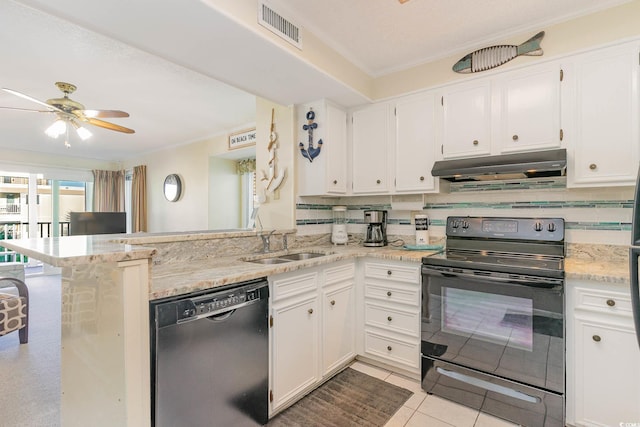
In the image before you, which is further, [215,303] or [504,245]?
[504,245]

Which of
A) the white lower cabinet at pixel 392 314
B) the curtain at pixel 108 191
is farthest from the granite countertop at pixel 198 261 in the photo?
the curtain at pixel 108 191

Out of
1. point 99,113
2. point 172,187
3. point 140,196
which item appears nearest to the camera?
point 99,113

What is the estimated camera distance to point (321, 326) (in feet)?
7.01

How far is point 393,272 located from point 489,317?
0.68 m

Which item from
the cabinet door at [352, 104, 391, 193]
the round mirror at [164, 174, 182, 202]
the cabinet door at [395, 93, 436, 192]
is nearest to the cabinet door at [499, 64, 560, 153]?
the cabinet door at [395, 93, 436, 192]

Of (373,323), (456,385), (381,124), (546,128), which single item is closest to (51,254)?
(373,323)

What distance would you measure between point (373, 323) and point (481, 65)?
6.99 ft

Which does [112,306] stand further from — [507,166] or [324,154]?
[507,166]

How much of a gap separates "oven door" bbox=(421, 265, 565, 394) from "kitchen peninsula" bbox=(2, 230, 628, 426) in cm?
27

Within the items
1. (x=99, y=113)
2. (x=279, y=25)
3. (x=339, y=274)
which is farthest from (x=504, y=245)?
(x=99, y=113)

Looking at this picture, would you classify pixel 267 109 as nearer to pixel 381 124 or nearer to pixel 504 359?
pixel 381 124

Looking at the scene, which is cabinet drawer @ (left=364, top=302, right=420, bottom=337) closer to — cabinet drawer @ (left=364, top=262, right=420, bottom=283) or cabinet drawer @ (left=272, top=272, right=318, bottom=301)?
cabinet drawer @ (left=364, top=262, right=420, bottom=283)

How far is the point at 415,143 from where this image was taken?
101 inches

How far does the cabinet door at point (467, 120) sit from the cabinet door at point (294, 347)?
61.6 inches
